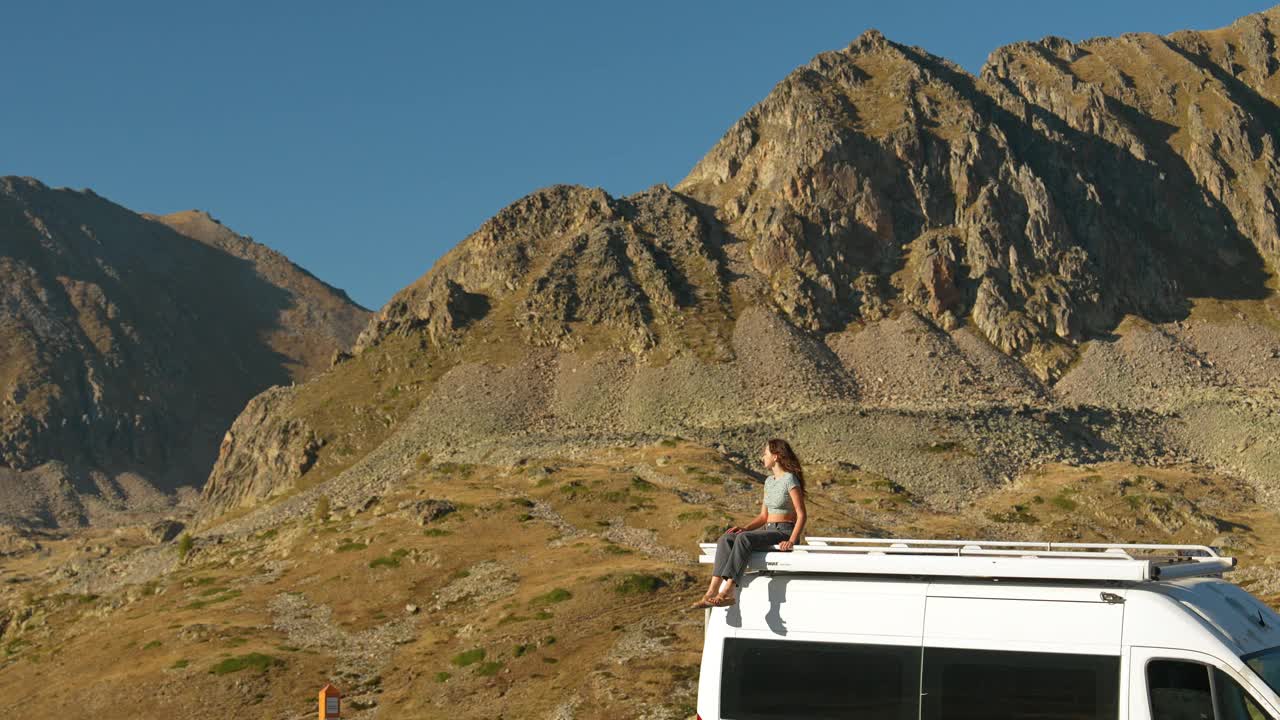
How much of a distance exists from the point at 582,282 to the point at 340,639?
377 feet

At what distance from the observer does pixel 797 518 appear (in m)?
16.9

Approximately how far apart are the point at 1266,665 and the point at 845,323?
150 m

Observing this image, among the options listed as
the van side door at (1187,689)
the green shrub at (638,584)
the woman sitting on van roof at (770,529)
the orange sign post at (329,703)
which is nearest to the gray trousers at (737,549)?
the woman sitting on van roof at (770,529)

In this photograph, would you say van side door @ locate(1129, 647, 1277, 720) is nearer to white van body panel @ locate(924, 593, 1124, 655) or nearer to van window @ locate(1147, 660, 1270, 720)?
van window @ locate(1147, 660, 1270, 720)

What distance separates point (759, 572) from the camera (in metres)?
15.4

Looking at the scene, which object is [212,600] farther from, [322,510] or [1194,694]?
[1194,694]

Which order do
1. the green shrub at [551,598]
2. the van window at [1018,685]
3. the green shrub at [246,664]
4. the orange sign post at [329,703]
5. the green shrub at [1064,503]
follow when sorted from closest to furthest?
the van window at [1018,685]
the orange sign post at [329,703]
the green shrub at [246,664]
the green shrub at [551,598]
the green shrub at [1064,503]

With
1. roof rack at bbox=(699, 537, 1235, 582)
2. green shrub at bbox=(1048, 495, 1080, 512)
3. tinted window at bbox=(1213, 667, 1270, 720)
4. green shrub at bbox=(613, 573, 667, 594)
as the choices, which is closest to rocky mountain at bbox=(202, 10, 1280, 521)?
green shrub at bbox=(1048, 495, 1080, 512)

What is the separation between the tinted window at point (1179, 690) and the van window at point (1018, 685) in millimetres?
394

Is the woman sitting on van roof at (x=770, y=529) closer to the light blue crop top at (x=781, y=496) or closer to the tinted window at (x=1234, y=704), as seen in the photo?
the light blue crop top at (x=781, y=496)

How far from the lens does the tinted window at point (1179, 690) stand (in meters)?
12.9

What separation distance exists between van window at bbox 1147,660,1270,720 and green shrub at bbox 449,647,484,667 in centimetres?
3485

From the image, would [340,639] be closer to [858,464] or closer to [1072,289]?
[858,464]

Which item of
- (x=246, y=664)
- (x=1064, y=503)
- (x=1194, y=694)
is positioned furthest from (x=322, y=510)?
(x=1194, y=694)
